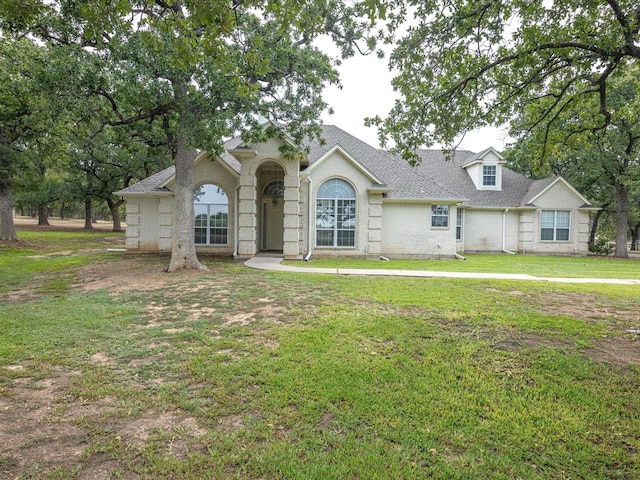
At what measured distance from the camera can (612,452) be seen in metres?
2.84

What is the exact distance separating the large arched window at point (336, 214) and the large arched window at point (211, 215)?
15.4 feet

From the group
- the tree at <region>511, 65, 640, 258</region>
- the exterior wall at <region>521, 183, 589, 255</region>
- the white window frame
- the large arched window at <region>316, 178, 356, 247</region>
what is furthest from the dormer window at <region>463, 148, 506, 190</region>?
the large arched window at <region>316, 178, 356, 247</region>

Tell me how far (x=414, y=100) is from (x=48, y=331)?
8260 mm

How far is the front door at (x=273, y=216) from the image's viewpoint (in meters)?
18.2

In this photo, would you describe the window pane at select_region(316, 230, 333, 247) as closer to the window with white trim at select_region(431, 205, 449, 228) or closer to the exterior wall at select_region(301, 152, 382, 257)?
the exterior wall at select_region(301, 152, 382, 257)

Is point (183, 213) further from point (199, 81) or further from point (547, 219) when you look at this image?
point (547, 219)

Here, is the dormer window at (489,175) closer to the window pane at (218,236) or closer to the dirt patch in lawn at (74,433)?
the window pane at (218,236)

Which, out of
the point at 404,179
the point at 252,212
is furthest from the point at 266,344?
the point at 404,179

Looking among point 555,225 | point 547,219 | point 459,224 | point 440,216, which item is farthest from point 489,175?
point 440,216

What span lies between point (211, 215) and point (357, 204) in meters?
7.30

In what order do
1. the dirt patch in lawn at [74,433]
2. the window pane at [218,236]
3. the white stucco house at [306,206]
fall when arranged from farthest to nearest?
1. the window pane at [218,236]
2. the white stucco house at [306,206]
3. the dirt patch in lawn at [74,433]

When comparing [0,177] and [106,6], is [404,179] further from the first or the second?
[0,177]

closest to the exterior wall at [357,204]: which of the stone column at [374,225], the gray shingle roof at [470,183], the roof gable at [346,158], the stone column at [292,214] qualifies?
the stone column at [374,225]

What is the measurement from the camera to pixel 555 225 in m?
21.2
